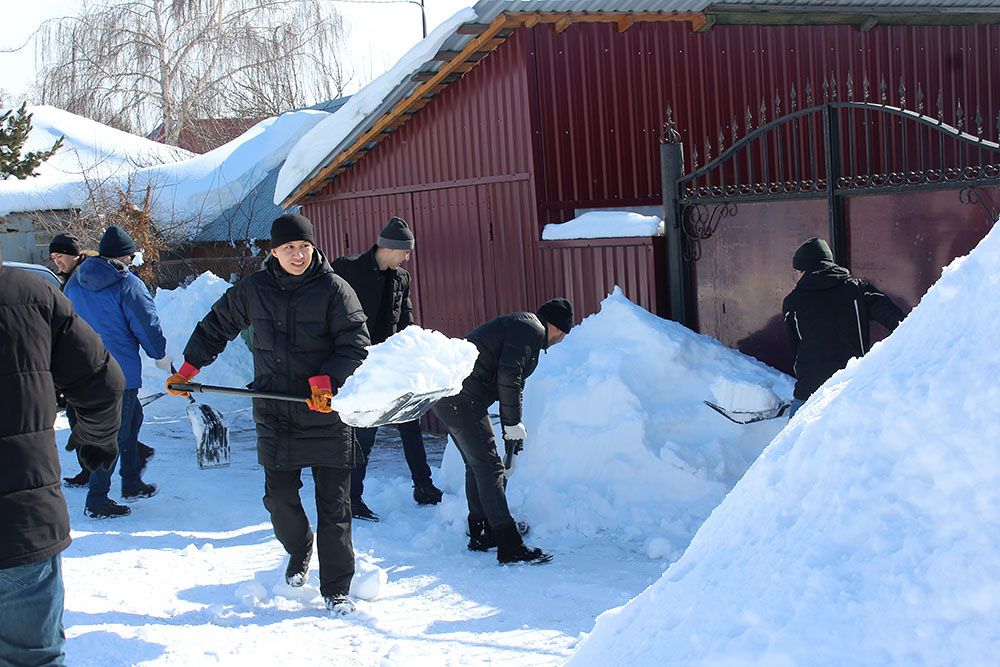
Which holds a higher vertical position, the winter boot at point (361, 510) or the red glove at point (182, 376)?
the red glove at point (182, 376)

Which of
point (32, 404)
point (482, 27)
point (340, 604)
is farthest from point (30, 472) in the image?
point (482, 27)

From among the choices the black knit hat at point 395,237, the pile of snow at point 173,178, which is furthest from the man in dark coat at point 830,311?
the pile of snow at point 173,178

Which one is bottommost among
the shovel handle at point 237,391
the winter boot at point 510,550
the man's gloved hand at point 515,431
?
the winter boot at point 510,550

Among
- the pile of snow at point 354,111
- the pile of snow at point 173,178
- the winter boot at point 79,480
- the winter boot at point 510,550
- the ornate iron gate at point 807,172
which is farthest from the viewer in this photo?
the pile of snow at point 173,178

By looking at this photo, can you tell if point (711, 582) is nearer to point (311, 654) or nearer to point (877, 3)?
point (311, 654)

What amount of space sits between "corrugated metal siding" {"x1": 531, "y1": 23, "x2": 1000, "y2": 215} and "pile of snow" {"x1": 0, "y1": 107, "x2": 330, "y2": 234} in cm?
1077

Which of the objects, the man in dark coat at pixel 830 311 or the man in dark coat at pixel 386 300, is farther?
the man in dark coat at pixel 386 300

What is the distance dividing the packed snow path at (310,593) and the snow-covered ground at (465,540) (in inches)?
0.5

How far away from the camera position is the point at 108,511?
7.16 m

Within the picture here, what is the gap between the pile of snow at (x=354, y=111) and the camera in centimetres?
925

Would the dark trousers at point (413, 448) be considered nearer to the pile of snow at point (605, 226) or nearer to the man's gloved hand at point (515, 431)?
the man's gloved hand at point (515, 431)

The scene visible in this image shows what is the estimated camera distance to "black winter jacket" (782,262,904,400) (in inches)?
245

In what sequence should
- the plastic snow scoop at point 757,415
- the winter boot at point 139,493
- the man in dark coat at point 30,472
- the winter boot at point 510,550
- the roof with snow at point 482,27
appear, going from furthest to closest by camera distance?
1. the roof with snow at point 482,27
2. the winter boot at point 139,493
3. the plastic snow scoop at point 757,415
4. the winter boot at point 510,550
5. the man in dark coat at point 30,472

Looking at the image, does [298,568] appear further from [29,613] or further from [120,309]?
[120,309]
